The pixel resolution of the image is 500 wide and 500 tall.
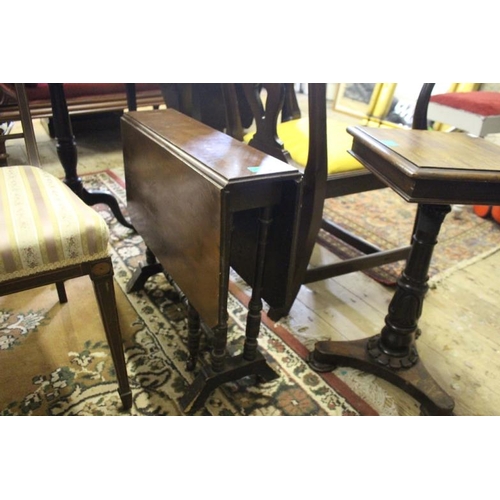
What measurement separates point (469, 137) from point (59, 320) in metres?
1.39

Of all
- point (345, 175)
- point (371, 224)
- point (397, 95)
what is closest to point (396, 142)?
point (345, 175)

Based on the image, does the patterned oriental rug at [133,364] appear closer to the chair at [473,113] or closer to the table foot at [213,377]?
the table foot at [213,377]

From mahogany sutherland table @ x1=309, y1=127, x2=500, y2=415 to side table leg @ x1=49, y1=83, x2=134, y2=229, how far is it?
1215 millimetres

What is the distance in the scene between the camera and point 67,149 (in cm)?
180

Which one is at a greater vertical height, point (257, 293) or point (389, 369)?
point (257, 293)

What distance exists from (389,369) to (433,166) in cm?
66

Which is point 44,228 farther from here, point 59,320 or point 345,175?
point 345,175

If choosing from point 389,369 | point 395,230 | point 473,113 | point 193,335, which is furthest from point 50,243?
point 473,113


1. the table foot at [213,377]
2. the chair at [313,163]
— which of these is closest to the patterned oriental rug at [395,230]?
the chair at [313,163]

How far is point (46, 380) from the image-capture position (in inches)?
47.9

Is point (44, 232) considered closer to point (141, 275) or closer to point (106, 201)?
point (141, 275)

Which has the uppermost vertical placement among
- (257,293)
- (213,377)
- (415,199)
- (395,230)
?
(415,199)

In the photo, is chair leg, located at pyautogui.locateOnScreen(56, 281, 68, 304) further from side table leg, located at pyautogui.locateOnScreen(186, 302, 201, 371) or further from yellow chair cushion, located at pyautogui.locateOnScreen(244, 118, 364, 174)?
yellow chair cushion, located at pyautogui.locateOnScreen(244, 118, 364, 174)

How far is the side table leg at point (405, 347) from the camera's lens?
3.54 ft
